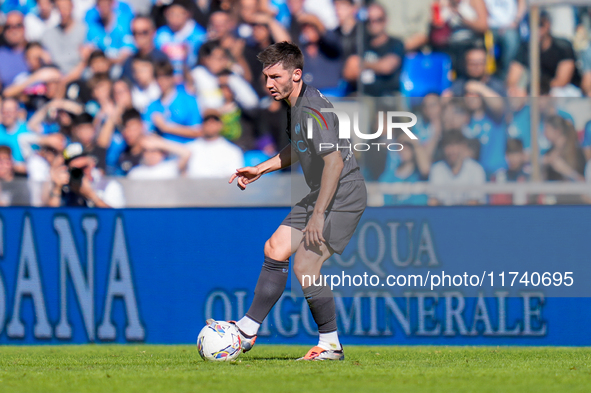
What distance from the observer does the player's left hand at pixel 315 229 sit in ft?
16.3

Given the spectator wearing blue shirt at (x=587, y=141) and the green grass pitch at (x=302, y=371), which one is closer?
the green grass pitch at (x=302, y=371)

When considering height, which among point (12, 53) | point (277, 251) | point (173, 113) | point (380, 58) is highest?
point (12, 53)

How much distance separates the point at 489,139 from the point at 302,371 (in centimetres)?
325

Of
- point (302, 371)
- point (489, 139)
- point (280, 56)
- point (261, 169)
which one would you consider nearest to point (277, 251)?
point (261, 169)

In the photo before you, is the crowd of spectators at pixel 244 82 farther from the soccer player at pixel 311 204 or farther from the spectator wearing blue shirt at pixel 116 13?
the soccer player at pixel 311 204

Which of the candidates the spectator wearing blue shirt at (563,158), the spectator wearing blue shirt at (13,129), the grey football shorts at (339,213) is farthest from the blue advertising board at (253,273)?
the grey football shorts at (339,213)

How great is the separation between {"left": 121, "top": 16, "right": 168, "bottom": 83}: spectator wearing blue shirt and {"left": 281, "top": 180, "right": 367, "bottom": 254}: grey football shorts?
4301 millimetres

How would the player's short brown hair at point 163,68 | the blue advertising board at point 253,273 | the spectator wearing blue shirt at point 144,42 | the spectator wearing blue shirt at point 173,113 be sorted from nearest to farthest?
the blue advertising board at point 253,273 < the spectator wearing blue shirt at point 173,113 < the player's short brown hair at point 163,68 < the spectator wearing blue shirt at point 144,42

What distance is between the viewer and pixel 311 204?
17.4 feet

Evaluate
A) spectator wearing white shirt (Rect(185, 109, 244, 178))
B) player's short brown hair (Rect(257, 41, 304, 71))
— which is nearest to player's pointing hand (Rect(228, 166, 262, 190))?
player's short brown hair (Rect(257, 41, 304, 71))

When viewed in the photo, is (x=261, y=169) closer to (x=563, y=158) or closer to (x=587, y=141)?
(x=563, y=158)

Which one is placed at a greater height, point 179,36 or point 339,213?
point 179,36

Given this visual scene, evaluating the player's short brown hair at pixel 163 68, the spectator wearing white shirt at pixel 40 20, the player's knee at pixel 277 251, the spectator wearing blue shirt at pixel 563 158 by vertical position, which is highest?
the spectator wearing white shirt at pixel 40 20

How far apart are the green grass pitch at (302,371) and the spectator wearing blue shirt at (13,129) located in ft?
8.87
